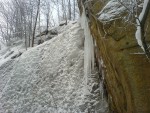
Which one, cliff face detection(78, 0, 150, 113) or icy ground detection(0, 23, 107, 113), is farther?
icy ground detection(0, 23, 107, 113)

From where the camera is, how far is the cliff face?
5.55 metres

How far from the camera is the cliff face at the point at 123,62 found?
5.55 m

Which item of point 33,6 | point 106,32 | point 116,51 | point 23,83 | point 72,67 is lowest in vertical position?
point 23,83

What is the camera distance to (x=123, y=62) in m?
5.65

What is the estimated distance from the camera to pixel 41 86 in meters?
10.6

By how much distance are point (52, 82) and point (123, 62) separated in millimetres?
5149

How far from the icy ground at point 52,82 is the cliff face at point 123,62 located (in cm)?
199

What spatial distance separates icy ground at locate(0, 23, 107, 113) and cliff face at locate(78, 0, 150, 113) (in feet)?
6.54

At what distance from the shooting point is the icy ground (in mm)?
8672

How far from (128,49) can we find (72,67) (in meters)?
4.80

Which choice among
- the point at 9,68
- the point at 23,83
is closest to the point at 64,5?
the point at 9,68

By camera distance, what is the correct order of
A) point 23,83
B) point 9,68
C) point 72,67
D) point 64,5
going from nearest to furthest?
point 72,67 → point 23,83 → point 9,68 → point 64,5

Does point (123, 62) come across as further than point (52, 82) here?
No

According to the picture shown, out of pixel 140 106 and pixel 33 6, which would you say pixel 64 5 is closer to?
pixel 33 6
